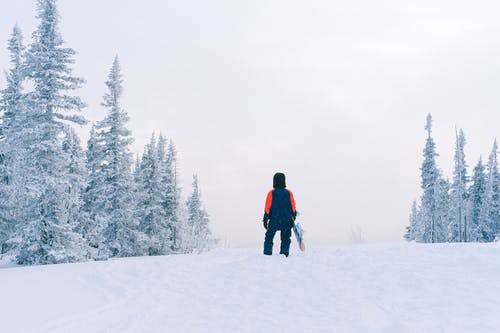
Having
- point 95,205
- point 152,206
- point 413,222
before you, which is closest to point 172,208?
point 152,206

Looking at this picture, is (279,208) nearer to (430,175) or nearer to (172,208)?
(172,208)

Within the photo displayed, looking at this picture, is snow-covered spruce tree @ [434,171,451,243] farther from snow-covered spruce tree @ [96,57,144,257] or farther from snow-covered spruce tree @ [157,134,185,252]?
snow-covered spruce tree @ [96,57,144,257]

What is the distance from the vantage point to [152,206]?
123 ft

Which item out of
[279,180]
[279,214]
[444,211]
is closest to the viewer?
[279,214]

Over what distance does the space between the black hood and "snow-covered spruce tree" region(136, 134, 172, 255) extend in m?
23.7

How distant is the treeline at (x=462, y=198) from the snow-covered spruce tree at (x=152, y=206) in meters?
32.9

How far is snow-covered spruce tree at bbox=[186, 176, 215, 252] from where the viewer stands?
179 ft

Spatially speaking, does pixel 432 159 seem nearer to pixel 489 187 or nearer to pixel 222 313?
pixel 489 187

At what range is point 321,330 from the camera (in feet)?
22.1

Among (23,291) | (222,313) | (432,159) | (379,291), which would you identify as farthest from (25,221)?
(432,159)

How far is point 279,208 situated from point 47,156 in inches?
588

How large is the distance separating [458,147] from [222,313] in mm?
58137

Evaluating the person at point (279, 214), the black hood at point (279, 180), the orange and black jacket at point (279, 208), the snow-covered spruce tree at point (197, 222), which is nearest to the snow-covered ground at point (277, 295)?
the person at point (279, 214)

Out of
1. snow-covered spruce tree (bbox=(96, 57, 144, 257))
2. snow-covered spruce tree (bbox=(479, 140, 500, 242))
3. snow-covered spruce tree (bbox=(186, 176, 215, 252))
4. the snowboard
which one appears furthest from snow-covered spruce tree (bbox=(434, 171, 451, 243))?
the snowboard
